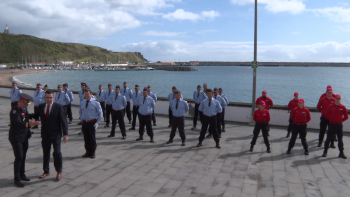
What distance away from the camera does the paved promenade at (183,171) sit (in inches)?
207

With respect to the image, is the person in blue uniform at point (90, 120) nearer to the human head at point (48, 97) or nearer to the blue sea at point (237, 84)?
the human head at point (48, 97)

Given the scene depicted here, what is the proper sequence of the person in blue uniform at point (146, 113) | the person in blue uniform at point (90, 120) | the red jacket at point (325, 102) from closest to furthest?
1. the person in blue uniform at point (90, 120)
2. the red jacket at point (325, 102)
3. the person in blue uniform at point (146, 113)

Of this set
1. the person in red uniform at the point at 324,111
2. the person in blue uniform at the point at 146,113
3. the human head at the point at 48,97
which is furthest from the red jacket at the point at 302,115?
the human head at the point at 48,97

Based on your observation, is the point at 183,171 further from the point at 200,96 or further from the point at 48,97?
the point at 200,96

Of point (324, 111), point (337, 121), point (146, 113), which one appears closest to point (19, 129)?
point (146, 113)

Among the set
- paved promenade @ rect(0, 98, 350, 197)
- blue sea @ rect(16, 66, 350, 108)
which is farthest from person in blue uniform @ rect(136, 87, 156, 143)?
blue sea @ rect(16, 66, 350, 108)

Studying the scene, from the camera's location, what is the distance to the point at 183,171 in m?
6.39

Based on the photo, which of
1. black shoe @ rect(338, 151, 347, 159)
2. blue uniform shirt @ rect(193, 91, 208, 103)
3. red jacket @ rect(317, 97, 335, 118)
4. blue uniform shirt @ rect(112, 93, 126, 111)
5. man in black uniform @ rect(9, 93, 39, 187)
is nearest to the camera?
man in black uniform @ rect(9, 93, 39, 187)

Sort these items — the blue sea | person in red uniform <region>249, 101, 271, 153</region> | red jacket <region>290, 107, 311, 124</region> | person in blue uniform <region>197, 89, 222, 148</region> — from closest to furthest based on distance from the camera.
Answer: red jacket <region>290, 107, 311, 124</region> → person in red uniform <region>249, 101, 271, 153</region> → person in blue uniform <region>197, 89, 222, 148</region> → the blue sea

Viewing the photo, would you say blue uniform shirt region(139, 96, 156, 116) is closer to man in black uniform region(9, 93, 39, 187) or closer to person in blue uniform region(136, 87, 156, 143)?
person in blue uniform region(136, 87, 156, 143)

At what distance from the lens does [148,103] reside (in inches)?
362

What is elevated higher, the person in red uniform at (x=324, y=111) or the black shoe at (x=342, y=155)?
the person in red uniform at (x=324, y=111)

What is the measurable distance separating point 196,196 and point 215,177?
111cm

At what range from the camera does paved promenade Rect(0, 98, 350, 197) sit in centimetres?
527
